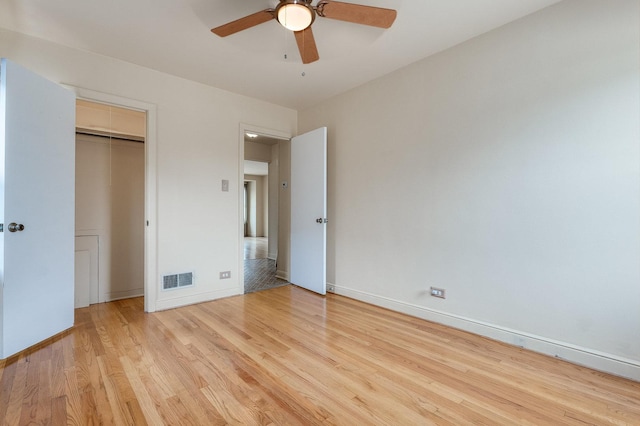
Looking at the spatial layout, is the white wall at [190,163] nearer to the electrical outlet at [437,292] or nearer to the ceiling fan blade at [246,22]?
the ceiling fan blade at [246,22]

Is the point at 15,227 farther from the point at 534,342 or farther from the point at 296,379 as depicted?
the point at 534,342

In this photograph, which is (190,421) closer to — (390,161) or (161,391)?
(161,391)

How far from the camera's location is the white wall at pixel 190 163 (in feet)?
9.43

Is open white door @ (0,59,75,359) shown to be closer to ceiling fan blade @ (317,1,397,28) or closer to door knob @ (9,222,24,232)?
door knob @ (9,222,24,232)

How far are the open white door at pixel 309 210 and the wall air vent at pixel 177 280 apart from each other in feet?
4.69

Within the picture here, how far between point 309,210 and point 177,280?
1805 mm

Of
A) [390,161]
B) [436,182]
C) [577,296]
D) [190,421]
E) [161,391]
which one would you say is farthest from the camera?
[390,161]

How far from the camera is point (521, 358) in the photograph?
2078mm

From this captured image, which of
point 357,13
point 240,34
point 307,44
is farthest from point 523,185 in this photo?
point 240,34

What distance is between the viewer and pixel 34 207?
2232mm

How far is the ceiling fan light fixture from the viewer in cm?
166

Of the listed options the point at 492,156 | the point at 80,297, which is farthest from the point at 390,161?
the point at 80,297

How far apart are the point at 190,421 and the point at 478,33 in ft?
11.2

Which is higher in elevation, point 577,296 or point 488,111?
point 488,111
